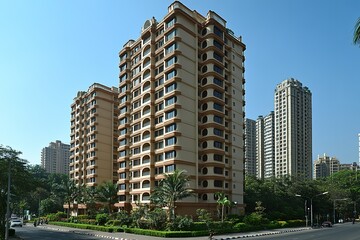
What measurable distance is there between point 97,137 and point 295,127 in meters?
86.3

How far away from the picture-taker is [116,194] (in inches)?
3187

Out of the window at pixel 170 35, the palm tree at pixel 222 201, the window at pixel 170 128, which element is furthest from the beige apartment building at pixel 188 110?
the palm tree at pixel 222 201

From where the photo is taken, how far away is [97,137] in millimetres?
105188

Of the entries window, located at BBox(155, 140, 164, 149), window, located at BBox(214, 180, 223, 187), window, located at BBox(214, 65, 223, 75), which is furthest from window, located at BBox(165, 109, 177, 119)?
window, located at BBox(214, 180, 223, 187)

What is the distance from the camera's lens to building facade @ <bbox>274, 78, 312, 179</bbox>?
14988cm

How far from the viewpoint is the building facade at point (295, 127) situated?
149875mm

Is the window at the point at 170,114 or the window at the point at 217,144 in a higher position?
the window at the point at 170,114

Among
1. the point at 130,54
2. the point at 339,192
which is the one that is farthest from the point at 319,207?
the point at 130,54

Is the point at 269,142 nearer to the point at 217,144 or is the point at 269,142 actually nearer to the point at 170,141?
the point at 217,144

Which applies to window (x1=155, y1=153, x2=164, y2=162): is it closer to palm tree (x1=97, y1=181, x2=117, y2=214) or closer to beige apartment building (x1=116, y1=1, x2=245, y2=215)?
beige apartment building (x1=116, y1=1, x2=245, y2=215)

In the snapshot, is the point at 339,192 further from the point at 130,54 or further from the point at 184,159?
the point at 130,54

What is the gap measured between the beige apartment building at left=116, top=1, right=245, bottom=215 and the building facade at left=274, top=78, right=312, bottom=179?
7356 centimetres

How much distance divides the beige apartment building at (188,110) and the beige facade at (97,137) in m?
23.1

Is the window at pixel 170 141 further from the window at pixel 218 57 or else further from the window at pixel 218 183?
the window at pixel 218 57
